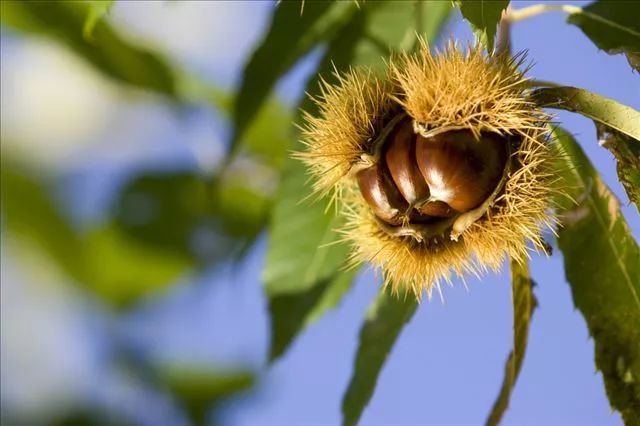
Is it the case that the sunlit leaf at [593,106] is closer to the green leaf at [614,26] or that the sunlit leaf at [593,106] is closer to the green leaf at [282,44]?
the green leaf at [614,26]

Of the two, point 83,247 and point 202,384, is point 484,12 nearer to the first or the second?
point 83,247

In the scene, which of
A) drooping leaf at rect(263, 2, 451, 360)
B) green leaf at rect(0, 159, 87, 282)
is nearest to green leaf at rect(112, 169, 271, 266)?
green leaf at rect(0, 159, 87, 282)

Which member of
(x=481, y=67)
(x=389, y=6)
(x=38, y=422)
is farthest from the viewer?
(x=38, y=422)

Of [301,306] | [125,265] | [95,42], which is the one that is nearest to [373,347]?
[301,306]

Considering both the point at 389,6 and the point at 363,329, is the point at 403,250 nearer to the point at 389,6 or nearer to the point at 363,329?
the point at 363,329

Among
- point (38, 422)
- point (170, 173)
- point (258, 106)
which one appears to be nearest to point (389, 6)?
point (258, 106)

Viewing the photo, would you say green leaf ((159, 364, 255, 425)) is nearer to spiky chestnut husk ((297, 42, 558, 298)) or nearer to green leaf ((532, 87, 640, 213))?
spiky chestnut husk ((297, 42, 558, 298))

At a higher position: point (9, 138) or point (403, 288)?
point (9, 138)
